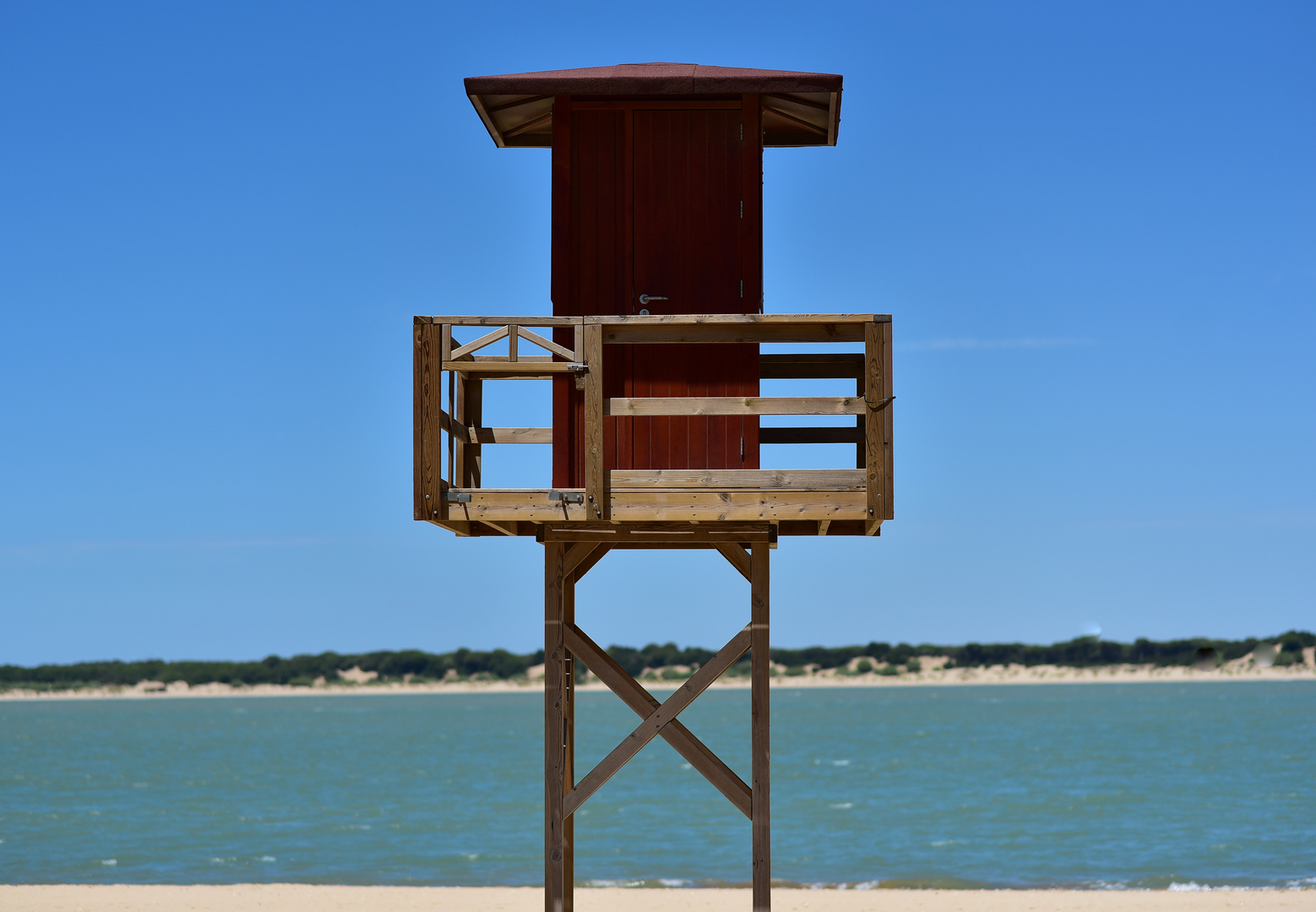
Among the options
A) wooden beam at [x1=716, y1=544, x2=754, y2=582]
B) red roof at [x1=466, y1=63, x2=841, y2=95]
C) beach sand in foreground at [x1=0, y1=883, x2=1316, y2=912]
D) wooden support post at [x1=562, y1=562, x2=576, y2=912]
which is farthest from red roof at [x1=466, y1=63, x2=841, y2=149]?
beach sand in foreground at [x1=0, y1=883, x2=1316, y2=912]

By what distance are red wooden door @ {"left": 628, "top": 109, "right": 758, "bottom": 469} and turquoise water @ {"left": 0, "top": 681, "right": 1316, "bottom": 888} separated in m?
16.4

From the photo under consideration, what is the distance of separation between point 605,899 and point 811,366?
13530 mm

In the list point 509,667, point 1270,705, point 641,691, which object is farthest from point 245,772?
point 509,667

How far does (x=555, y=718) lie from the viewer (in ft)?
33.1

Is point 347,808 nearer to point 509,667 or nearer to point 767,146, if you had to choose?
point 767,146

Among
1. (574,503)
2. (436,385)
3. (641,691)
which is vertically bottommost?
(641,691)

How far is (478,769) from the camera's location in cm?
5103

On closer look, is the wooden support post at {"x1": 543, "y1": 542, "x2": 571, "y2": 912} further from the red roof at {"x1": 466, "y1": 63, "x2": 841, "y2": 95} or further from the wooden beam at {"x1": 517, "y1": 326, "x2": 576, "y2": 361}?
the red roof at {"x1": 466, "y1": 63, "x2": 841, "y2": 95}

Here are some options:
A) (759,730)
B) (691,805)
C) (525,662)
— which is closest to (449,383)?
(759,730)

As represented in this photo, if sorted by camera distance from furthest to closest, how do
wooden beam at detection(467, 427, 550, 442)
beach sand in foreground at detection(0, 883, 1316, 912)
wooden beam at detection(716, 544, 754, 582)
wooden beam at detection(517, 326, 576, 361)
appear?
beach sand in foreground at detection(0, 883, 1316, 912), wooden beam at detection(467, 427, 550, 442), wooden beam at detection(716, 544, 754, 582), wooden beam at detection(517, 326, 576, 361)

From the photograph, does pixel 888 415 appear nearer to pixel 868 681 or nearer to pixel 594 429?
pixel 594 429

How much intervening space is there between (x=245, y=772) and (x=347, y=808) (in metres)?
14.8

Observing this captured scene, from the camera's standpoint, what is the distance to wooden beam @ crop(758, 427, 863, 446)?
10.9 m

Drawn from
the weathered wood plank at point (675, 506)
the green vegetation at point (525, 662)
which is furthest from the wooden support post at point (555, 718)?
the green vegetation at point (525, 662)
